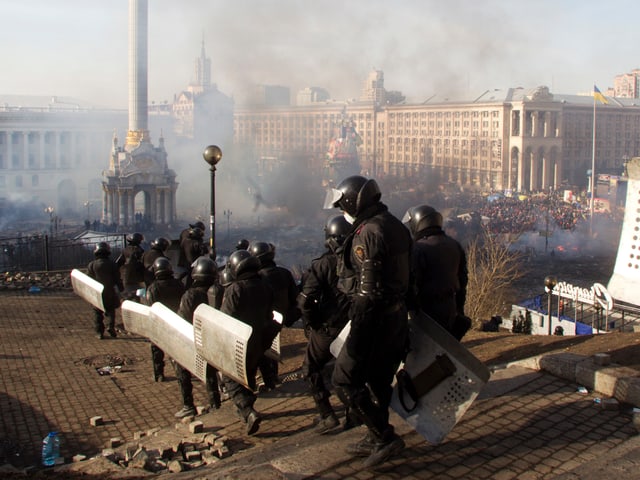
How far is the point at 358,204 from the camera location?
14.3ft

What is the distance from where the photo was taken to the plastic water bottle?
5602 mm

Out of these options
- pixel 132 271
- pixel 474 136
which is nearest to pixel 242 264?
pixel 132 271

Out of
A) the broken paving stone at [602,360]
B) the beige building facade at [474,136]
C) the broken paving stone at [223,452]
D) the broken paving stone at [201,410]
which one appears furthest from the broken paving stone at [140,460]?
the beige building facade at [474,136]

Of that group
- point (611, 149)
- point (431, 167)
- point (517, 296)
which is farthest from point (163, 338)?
point (611, 149)

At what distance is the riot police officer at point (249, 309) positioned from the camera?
5.32m

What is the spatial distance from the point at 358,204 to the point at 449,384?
50.0 inches

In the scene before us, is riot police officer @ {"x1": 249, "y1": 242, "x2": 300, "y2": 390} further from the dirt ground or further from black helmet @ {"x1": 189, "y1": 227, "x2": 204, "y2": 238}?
black helmet @ {"x1": 189, "y1": 227, "x2": 204, "y2": 238}

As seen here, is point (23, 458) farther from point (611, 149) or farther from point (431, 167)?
point (611, 149)

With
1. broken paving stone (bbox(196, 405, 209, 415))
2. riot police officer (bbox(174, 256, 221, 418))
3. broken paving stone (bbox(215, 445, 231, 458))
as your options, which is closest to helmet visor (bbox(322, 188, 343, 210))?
broken paving stone (bbox(215, 445, 231, 458))

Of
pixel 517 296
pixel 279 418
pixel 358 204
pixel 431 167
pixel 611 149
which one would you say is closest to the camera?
pixel 358 204

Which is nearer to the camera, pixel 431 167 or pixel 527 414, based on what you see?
pixel 527 414

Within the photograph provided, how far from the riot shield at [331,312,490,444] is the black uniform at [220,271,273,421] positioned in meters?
1.09

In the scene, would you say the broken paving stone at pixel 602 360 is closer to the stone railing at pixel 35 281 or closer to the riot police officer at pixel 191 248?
the riot police officer at pixel 191 248

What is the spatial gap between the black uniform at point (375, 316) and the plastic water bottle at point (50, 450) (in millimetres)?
2728
